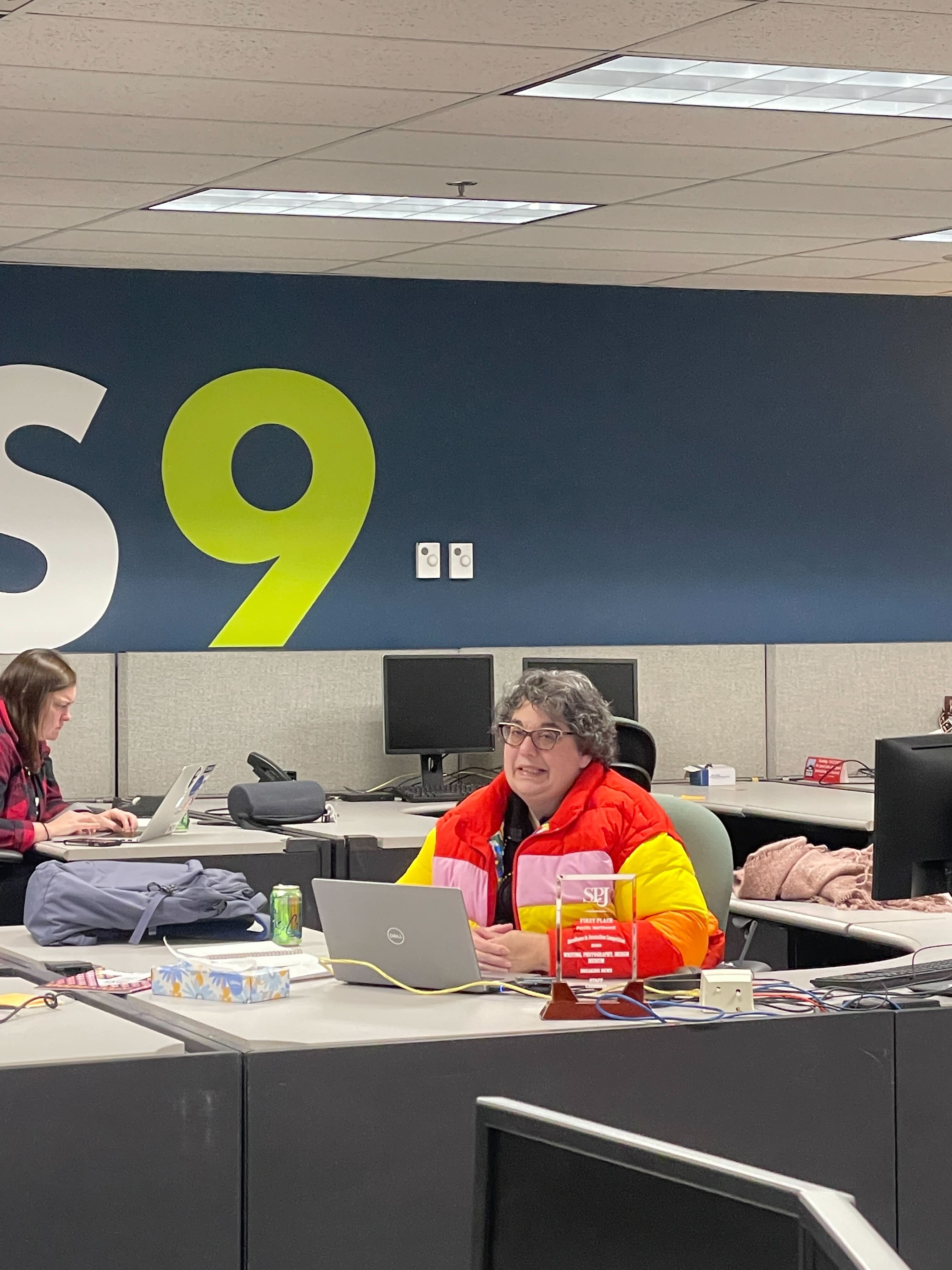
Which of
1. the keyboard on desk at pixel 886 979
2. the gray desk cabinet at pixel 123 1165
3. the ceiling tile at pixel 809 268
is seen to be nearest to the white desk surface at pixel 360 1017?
the gray desk cabinet at pixel 123 1165

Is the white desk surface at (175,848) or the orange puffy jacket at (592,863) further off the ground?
the orange puffy jacket at (592,863)

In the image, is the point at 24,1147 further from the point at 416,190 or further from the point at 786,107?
the point at 416,190

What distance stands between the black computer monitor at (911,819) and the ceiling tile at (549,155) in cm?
195

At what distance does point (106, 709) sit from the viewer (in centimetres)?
571

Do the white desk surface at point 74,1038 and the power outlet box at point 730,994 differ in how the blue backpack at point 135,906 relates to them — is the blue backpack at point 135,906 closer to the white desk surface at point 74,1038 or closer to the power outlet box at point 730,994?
the white desk surface at point 74,1038

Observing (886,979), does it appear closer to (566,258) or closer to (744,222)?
(744,222)

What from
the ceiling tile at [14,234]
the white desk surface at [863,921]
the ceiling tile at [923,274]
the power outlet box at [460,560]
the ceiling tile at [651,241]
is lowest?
the white desk surface at [863,921]

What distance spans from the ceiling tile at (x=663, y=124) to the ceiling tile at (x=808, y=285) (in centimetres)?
191

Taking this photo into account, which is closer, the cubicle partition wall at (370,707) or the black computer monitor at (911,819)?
the black computer monitor at (911,819)

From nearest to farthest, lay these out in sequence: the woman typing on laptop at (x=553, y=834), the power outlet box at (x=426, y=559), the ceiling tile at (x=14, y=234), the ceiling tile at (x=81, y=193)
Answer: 1. the woman typing on laptop at (x=553, y=834)
2. the ceiling tile at (x=81, y=193)
3. the ceiling tile at (x=14, y=234)
4. the power outlet box at (x=426, y=559)

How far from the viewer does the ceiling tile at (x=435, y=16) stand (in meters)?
3.20

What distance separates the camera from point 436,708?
5965 millimetres

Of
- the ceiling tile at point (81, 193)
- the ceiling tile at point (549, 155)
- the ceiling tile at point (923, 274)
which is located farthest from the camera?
the ceiling tile at point (923, 274)

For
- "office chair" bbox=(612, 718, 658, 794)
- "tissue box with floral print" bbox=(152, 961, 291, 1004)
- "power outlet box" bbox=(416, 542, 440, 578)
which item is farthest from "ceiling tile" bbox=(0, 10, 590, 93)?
"power outlet box" bbox=(416, 542, 440, 578)
